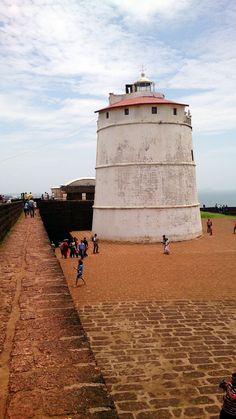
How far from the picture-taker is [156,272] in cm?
1520

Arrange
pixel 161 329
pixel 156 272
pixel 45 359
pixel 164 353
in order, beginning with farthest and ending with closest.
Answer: pixel 156 272 → pixel 161 329 → pixel 164 353 → pixel 45 359

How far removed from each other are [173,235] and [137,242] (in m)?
2.33

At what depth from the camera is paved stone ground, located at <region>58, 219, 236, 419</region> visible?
5.99 m

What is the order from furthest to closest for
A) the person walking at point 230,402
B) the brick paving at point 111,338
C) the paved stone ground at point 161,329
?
the paved stone ground at point 161,329 < the person walking at point 230,402 < the brick paving at point 111,338

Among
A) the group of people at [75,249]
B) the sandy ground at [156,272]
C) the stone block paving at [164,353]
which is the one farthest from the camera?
the group of people at [75,249]

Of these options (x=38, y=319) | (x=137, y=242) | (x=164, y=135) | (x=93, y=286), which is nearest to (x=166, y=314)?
(x=93, y=286)

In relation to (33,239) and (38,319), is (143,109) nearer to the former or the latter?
(33,239)

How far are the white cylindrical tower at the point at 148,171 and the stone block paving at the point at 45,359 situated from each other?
16785mm

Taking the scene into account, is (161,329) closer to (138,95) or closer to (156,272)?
(156,272)

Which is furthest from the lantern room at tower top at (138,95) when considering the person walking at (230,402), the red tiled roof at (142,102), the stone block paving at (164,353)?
the person walking at (230,402)

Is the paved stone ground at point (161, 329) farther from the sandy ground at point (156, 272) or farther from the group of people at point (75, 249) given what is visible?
the group of people at point (75, 249)

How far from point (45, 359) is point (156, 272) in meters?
11.3

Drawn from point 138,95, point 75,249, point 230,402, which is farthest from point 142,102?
point 230,402

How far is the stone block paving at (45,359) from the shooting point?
3264 mm
